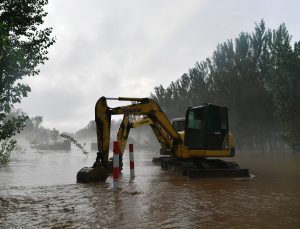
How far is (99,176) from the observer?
34.1 feet

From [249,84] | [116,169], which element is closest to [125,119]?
[116,169]

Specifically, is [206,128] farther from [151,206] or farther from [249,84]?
[249,84]

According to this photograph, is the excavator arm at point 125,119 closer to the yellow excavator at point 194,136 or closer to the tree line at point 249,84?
the yellow excavator at point 194,136

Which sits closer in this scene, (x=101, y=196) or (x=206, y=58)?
(x=101, y=196)

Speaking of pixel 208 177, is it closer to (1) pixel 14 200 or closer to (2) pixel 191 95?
(1) pixel 14 200

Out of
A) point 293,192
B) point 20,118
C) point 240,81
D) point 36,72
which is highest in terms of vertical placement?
point 240,81

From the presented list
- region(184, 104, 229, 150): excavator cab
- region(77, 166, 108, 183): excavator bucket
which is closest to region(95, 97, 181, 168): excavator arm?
region(77, 166, 108, 183): excavator bucket

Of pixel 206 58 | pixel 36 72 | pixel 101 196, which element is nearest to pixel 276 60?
pixel 206 58

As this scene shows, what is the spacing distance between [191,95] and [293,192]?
130 feet

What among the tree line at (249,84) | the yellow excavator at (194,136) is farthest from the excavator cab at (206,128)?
the tree line at (249,84)

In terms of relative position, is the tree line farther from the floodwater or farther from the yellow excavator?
the floodwater

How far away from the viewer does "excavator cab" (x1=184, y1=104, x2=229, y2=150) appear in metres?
12.6

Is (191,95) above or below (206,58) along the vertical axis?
below

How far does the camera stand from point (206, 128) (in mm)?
12594
